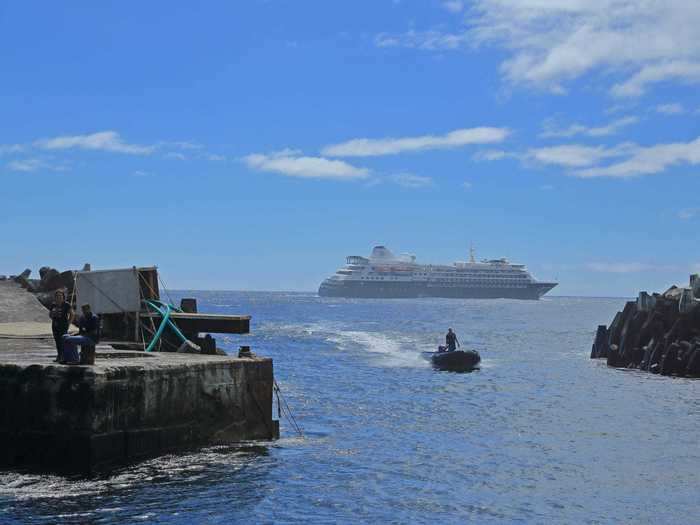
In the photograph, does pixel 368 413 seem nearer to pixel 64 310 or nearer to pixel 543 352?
pixel 64 310

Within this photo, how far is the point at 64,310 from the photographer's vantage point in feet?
51.5

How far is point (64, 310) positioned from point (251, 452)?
15.7ft

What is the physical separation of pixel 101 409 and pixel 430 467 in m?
7.61

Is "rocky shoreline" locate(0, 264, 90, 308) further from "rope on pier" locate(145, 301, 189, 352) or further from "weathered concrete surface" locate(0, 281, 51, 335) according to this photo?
"rope on pier" locate(145, 301, 189, 352)

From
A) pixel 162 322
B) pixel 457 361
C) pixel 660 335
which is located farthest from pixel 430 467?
pixel 660 335

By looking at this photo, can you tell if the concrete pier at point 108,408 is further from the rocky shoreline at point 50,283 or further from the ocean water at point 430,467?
the rocky shoreline at point 50,283

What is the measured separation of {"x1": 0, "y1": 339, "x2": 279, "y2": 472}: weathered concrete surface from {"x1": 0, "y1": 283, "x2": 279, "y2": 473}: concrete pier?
17 millimetres

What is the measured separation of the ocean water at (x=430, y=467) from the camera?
13.8 meters

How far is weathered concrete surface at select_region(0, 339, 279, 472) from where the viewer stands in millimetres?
14000

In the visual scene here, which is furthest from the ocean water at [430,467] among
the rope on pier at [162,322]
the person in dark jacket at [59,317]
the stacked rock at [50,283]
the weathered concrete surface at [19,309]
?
the stacked rock at [50,283]

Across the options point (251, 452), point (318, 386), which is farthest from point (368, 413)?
point (251, 452)

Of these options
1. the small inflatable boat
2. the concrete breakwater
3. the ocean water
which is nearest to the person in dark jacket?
the ocean water

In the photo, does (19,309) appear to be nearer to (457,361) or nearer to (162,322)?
(162,322)

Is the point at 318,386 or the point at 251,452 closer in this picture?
the point at 251,452
